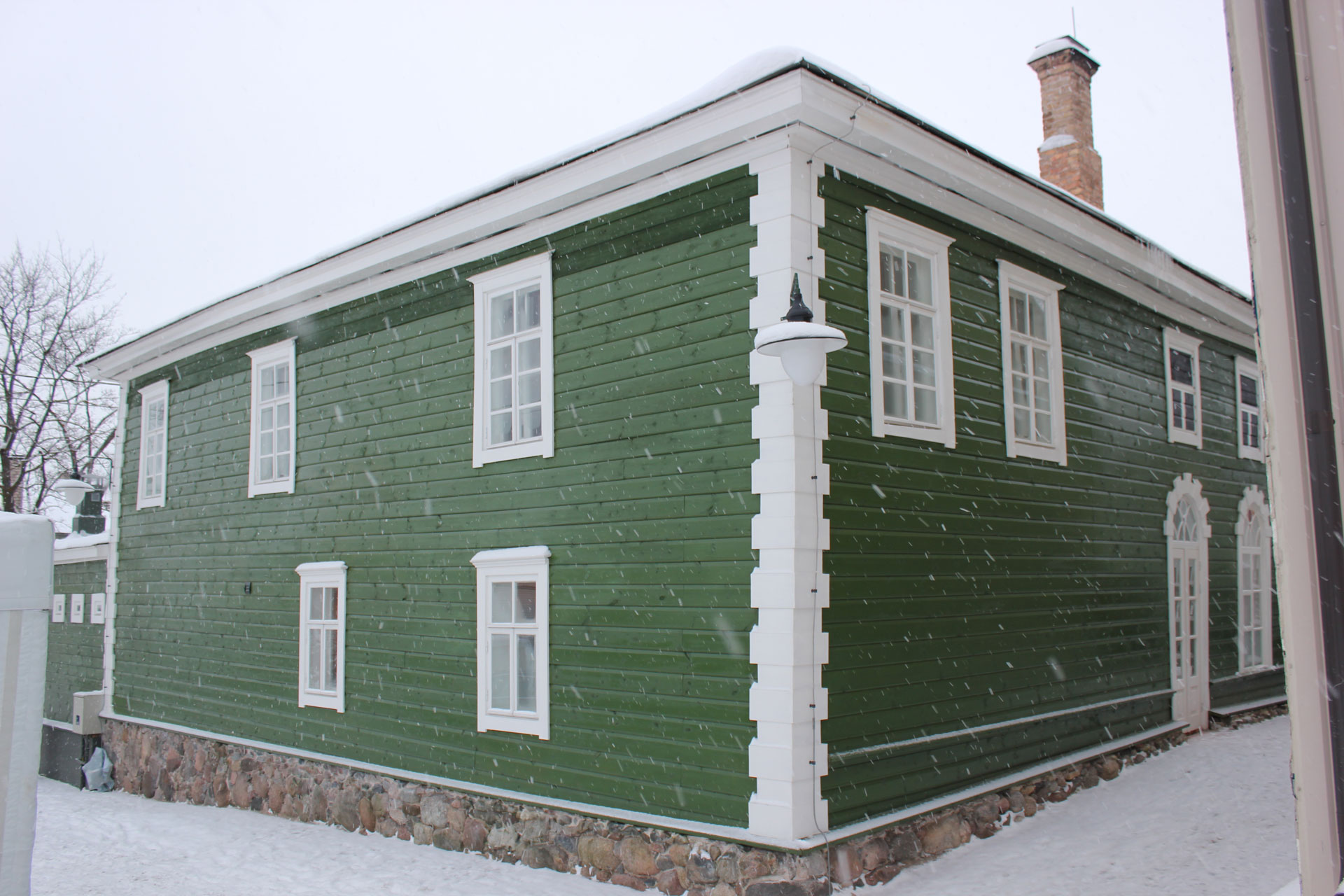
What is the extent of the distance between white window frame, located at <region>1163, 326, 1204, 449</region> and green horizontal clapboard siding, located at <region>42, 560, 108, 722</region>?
1587cm

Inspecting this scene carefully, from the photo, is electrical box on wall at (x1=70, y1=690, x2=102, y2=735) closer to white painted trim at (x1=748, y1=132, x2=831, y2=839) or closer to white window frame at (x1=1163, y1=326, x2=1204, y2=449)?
white painted trim at (x1=748, y1=132, x2=831, y2=839)

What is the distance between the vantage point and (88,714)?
15.3 m

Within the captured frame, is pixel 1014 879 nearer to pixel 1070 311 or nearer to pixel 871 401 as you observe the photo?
pixel 871 401

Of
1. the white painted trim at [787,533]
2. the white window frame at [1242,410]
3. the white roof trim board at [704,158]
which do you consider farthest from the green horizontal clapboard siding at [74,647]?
the white window frame at [1242,410]

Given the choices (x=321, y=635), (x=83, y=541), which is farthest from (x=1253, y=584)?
(x=83, y=541)

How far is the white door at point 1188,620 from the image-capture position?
11.7 metres

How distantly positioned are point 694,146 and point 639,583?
11.2 feet

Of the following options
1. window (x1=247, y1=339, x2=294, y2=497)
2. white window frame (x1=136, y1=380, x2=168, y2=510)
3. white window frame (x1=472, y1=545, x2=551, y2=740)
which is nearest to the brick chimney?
white window frame (x1=472, y1=545, x2=551, y2=740)

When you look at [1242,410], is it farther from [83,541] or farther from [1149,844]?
[83,541]

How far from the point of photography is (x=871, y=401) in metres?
7.64

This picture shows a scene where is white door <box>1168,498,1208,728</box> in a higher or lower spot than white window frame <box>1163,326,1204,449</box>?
lower

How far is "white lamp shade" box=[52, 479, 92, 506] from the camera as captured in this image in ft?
55.2

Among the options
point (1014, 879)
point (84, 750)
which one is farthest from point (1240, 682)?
point (84, 750)

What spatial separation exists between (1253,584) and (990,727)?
750 centimetres
